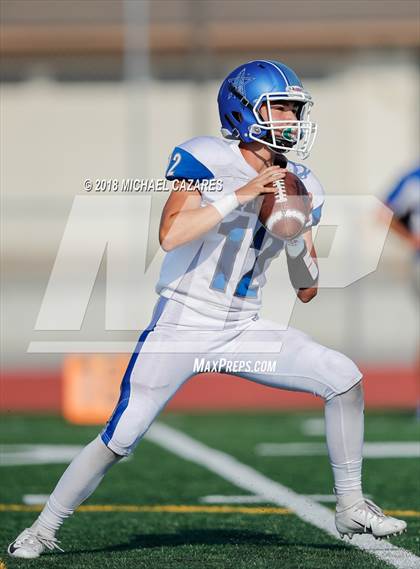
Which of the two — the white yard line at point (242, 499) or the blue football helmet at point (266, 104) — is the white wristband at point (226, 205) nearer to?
the blue football helmet at point (266, 104)

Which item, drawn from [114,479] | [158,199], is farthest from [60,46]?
[114,479]

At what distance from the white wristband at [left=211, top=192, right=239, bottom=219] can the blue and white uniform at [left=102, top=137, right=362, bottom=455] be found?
0.56 feet

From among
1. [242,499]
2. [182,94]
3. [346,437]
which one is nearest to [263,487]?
[242,499]

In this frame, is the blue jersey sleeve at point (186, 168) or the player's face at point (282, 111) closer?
the blue jersey sleeve at point (186, 168)

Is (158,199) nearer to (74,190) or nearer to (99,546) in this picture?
(74,190)

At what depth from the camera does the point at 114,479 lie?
632 cm

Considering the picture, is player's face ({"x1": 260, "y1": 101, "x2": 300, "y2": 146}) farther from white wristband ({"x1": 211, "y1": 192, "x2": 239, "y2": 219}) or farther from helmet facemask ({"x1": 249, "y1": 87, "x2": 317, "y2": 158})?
white wristband ({"x1": 211, "y1": 192, "x2": 239, "y2": 219})

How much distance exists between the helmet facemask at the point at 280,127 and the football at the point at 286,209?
126mm

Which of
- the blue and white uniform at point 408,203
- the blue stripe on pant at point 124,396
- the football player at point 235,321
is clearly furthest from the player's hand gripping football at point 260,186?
the blue and white uniform at point 408,203

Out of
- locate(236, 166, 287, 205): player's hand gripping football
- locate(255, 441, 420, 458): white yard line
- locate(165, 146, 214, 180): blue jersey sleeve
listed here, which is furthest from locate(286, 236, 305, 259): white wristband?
locate(255, 441, 420, 458): white yard line

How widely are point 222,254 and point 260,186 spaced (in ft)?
1.08

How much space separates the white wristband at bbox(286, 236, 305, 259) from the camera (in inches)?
167

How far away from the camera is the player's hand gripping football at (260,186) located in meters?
4.02

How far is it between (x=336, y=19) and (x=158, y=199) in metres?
4.49
